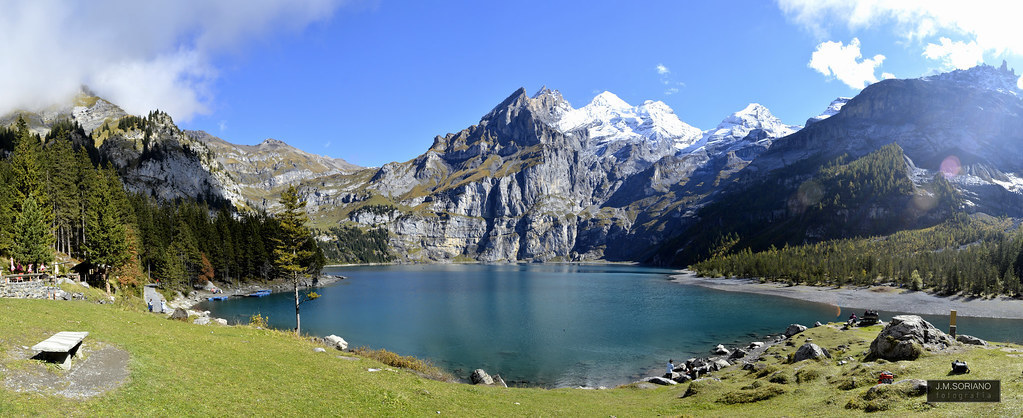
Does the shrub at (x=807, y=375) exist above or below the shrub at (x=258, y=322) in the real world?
above

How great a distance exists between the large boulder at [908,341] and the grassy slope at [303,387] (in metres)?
1.66

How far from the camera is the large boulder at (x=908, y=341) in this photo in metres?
23.4

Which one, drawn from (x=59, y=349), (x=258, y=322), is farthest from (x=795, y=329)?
(x=59, y=349)

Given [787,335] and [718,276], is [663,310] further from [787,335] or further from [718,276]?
[718,276]

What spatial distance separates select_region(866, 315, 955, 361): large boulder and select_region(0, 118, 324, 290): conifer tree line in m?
43.9

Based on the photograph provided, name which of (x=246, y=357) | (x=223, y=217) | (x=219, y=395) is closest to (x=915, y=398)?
(x=219, y=395)

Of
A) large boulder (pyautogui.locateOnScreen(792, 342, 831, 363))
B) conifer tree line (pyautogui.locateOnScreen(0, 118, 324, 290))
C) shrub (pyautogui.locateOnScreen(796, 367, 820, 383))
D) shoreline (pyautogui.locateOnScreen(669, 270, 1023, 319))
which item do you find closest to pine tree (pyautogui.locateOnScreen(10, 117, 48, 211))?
conifer tree line (pyautogui.locateOnScreen(0, 118, 324, 290))

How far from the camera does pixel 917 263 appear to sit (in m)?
130

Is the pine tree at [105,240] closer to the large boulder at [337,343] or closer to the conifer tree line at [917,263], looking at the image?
the large boulder at [337,343]

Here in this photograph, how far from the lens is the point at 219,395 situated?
16.4 m

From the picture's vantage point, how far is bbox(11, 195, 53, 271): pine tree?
157 feet

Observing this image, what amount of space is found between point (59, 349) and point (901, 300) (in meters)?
140

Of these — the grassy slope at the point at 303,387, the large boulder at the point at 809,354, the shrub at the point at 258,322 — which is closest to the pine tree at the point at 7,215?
the shrub at the point at 258,322

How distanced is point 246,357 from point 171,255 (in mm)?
91683
